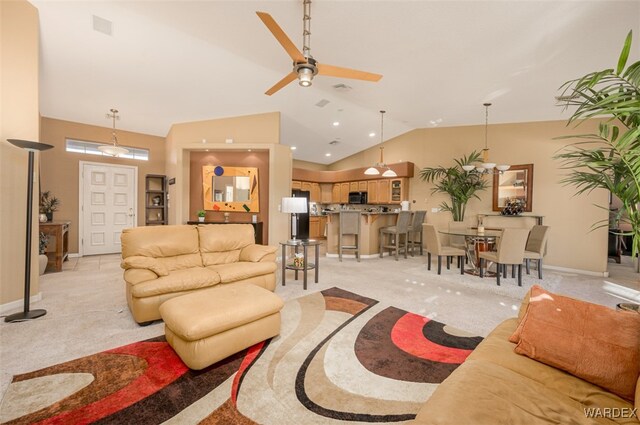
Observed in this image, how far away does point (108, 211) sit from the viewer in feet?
21.2

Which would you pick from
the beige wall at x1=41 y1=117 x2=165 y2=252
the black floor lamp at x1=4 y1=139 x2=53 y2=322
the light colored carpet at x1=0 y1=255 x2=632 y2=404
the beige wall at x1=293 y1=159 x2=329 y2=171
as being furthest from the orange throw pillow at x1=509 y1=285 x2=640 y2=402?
the beige wall at x1=293 y1=159 x2=329 y2=171

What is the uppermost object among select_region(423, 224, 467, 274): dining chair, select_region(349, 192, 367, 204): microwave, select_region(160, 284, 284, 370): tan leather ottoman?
select_region(349, 192, 367, 204): microwave

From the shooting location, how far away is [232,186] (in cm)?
622

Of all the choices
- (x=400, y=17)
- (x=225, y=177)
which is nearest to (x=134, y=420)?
(x=400, y=17)

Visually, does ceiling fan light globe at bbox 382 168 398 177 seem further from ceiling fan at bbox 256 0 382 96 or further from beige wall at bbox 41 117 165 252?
beige wall at bbox 41 117 165 252

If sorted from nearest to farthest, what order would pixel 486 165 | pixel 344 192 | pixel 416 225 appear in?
1. pixel 486 165
2. pixel 416 225
3. pixel 344 192

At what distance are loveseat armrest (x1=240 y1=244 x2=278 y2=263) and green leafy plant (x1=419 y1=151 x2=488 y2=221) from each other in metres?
4.91

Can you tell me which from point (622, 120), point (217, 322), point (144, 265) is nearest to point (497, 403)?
point (217, 322)

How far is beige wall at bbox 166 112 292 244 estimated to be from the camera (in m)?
5.93

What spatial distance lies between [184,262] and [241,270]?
0.76 meters

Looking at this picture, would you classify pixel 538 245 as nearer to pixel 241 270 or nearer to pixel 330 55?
Answer: pixel 330 55

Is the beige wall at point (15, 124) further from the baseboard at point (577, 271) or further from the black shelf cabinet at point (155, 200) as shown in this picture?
the baseboard at point (577, 271)

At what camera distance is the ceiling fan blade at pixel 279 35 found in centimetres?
206

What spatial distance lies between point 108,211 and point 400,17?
24.2 feet
